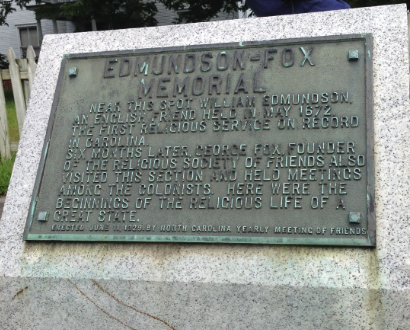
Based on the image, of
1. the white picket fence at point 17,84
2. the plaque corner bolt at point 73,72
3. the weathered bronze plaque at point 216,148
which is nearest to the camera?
the weathered bronze plaque at point 216,148

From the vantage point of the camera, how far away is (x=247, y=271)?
3023mm

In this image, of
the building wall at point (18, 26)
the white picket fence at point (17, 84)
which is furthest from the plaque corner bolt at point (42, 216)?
the building wall at point (18, 26)

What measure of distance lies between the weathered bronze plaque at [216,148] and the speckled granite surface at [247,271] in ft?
0.31

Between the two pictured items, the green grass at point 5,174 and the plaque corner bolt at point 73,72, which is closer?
the plaque corner bolt at point 73,72

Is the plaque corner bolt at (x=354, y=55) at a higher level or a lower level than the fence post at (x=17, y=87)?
lower

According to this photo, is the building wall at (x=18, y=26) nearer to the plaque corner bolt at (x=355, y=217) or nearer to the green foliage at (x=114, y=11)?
the green foliage at (x=114, y=11)

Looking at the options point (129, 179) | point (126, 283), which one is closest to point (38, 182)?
point (129, 179)

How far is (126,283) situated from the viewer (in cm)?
318

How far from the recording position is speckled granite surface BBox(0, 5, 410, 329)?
2869 millimetres

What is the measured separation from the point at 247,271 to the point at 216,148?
2.81 ft

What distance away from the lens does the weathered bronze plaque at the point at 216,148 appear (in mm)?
3092

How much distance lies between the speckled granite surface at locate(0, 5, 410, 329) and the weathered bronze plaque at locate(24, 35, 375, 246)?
9 centimetres

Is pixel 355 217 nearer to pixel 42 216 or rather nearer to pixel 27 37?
pixel 42 216

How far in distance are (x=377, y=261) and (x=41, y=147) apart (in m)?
2.47
